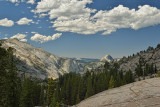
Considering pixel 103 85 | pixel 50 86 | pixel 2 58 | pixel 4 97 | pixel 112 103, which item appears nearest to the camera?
pixel 112 103

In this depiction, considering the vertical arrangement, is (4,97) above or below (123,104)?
below

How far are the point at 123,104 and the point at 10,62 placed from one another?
26.7 metres

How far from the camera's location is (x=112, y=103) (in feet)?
24.1

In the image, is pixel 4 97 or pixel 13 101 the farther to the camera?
pixel 13 101

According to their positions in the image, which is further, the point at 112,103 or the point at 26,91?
the point at 26,91

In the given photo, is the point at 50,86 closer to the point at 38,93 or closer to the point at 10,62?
the point at 38,93

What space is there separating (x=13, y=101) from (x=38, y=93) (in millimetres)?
70795

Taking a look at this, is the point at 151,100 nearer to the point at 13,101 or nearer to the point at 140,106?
the point at 140,106

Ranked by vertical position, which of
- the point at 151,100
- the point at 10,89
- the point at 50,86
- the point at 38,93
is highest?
the point at 151,100

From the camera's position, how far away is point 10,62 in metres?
28.3

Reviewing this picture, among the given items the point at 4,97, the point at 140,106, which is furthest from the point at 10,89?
the point at 140,106

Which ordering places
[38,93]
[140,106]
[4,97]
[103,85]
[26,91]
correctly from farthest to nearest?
[103,85] < [38,93] < [26,91] < [4,97] < [140,106]

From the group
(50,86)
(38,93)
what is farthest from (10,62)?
(38,93)

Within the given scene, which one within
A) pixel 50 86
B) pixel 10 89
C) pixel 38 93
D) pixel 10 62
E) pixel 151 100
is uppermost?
pixel 10 62
